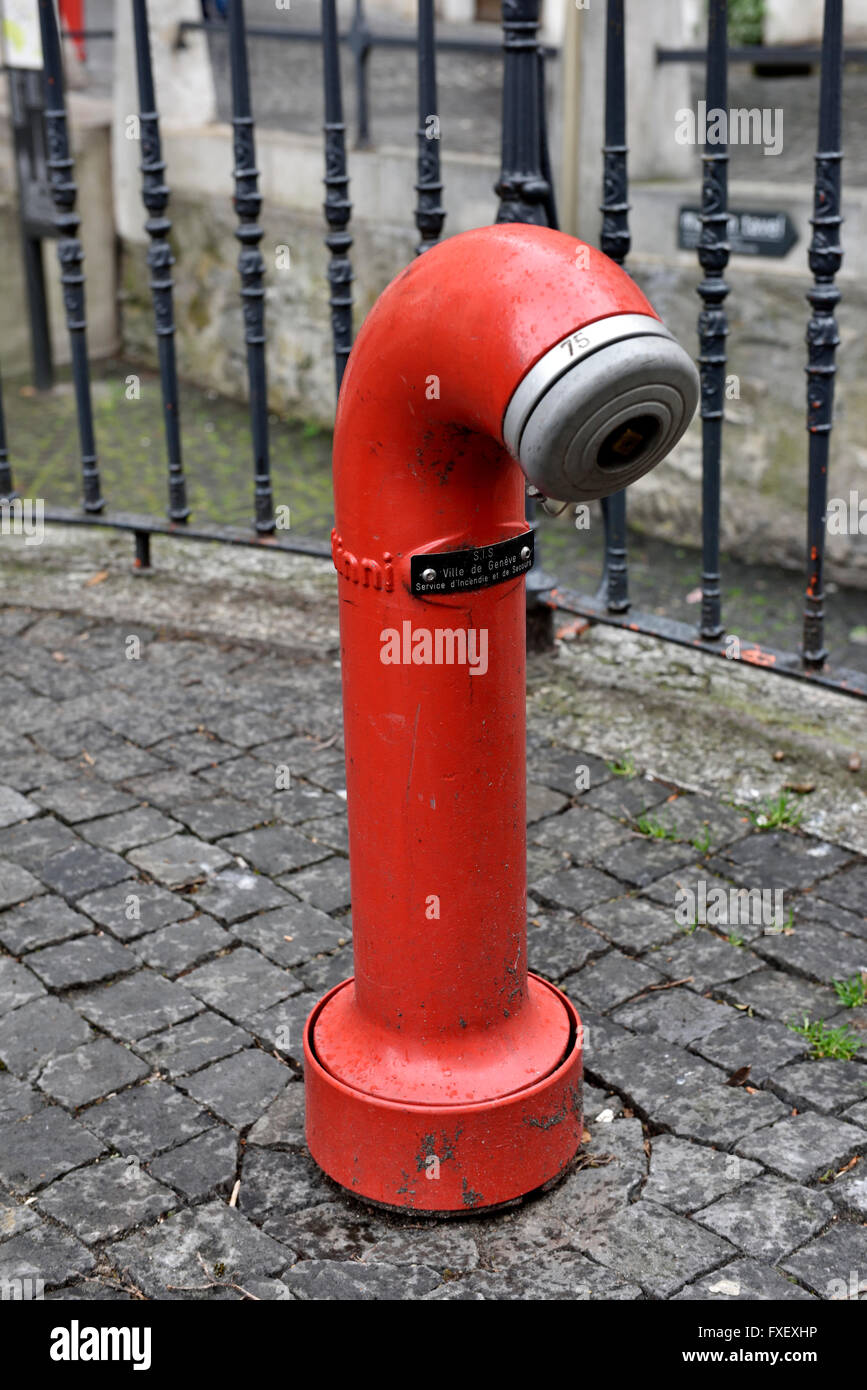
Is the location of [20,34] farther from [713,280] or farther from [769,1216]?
[769,1216]

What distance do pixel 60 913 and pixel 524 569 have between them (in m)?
1.49

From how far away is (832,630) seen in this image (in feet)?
23.1

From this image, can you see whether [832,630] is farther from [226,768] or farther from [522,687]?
[522,687]

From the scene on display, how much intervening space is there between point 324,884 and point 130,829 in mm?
532

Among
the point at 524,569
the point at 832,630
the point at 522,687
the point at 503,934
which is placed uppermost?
the point at 524,569

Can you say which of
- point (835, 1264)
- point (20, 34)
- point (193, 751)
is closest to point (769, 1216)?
point (835, 1264)

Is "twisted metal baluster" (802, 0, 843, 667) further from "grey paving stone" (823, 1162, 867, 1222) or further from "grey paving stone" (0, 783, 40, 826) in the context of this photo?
"grey paving stone" (0, 783, 40, 826)

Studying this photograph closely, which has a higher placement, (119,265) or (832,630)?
(119,265)

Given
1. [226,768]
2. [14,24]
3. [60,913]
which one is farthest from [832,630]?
[14,24]

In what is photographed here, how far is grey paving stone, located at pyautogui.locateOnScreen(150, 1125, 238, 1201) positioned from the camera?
262 centimetres

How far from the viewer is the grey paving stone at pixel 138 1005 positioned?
3.03 m

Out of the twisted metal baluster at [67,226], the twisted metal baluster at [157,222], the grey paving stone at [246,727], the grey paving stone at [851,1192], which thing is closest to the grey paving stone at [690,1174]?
the grey paving stone at [851,1192]

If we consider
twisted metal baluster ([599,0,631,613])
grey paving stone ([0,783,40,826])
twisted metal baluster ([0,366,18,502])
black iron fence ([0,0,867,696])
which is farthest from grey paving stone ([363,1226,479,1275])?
twisted metal baluster ([0,366,18,502])

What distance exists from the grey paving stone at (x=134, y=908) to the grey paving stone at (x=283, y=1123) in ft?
2.01
